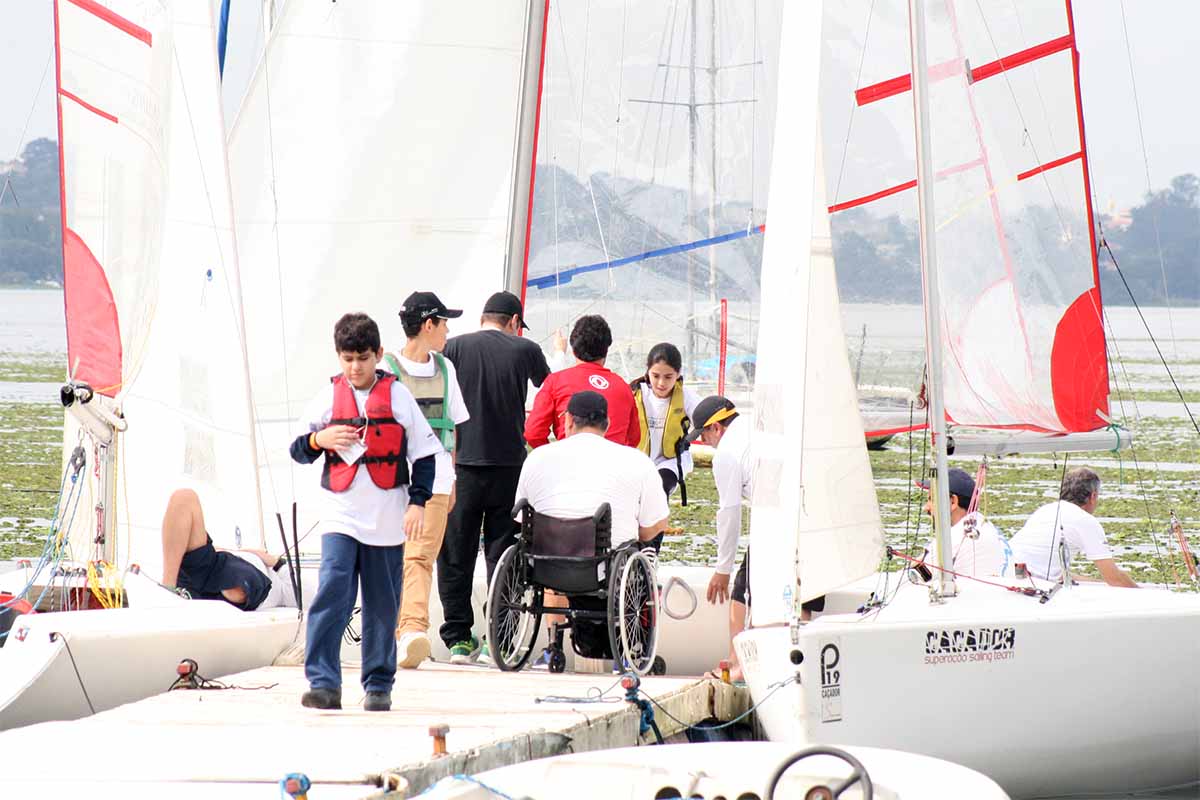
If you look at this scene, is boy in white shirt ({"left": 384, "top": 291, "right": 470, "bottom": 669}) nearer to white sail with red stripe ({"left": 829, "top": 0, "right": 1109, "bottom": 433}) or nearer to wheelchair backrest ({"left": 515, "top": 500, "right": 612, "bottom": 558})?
wheelchair backrest ({"left": 515, "top": 500, "right": 612, "bottom": 558})

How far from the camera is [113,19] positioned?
28.8 ft

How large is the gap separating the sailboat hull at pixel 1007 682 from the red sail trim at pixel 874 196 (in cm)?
213

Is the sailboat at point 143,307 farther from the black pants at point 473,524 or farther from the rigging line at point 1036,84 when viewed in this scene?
the rigging line at point 1036,84

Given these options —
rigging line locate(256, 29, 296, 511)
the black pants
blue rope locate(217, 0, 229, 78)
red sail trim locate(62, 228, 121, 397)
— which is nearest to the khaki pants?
the black pants

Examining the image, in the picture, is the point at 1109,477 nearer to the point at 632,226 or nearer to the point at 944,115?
the point at 632,226

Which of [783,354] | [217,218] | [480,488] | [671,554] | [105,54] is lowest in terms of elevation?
[671,554]

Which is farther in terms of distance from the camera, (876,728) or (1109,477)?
(1109,477)

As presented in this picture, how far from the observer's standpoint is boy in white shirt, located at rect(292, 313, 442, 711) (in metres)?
6.62

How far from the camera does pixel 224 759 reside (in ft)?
19.5

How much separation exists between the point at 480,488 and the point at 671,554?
23.0 ft

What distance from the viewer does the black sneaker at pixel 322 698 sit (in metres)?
6.88

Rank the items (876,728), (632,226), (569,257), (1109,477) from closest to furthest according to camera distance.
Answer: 1. (876,728)
2. (569,257)
3. (632,226)
4. (1109,477)

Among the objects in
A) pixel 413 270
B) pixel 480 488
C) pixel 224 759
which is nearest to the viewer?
pixel 224 759

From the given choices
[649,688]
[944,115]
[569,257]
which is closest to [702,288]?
[569,257]
